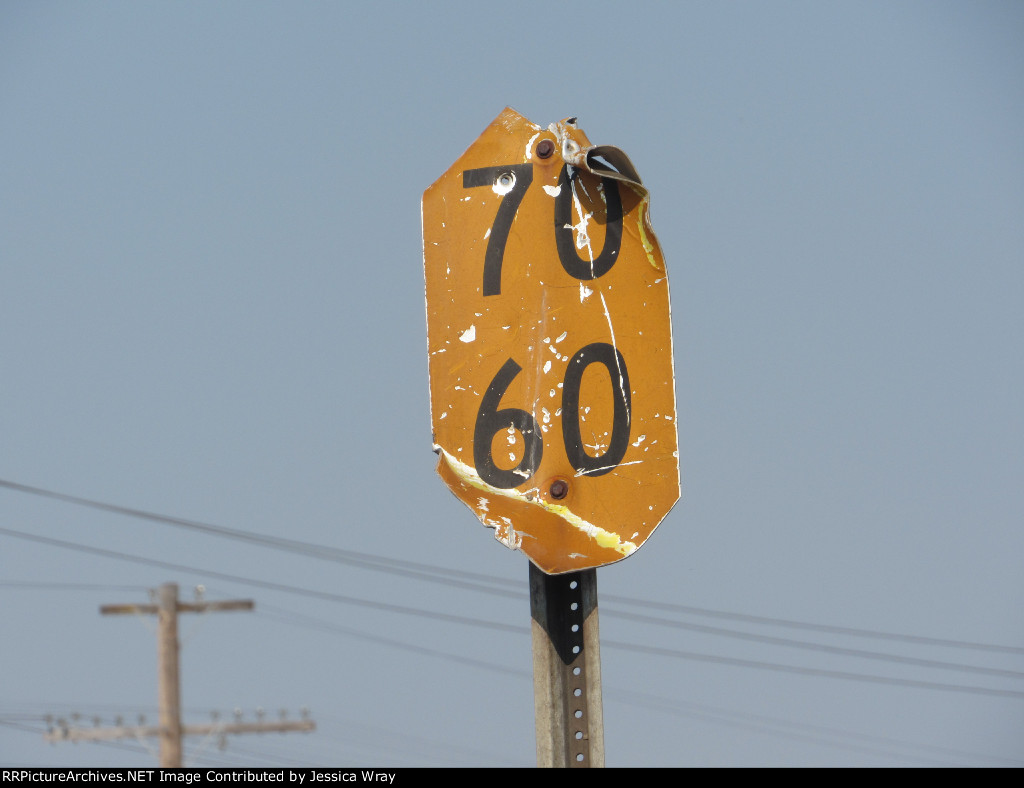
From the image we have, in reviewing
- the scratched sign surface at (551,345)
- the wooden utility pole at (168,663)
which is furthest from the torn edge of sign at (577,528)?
the wooden utility pole at (168,663)

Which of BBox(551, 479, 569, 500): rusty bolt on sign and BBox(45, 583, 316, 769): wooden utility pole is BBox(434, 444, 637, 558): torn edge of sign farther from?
BBox(45, 583, 316, 769): wooden utility pole

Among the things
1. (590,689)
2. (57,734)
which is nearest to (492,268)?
(590,689)

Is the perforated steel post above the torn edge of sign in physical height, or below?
below

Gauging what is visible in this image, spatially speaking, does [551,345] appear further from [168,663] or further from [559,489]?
[168,663]

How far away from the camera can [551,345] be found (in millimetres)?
4426

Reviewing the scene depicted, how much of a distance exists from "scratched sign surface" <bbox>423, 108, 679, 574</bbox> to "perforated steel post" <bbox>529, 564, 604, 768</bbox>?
11 centimetres

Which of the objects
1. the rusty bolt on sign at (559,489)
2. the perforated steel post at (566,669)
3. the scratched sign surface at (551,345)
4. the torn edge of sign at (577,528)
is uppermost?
the scratched sign surface at (551,345)

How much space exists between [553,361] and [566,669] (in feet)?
→ 2.95

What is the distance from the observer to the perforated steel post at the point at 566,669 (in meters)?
4.26

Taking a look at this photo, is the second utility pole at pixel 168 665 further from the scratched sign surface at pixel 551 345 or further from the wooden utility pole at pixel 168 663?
the scratched sign surface at pixel 551 345

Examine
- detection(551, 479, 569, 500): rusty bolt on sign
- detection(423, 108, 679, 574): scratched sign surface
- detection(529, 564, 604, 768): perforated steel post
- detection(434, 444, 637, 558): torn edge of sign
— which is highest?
detection(423, 108, 679, 574): scratched sign surface

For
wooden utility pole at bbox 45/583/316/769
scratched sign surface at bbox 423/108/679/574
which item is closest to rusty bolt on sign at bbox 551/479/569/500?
scratched sign surface at bbox 423/108/679/574

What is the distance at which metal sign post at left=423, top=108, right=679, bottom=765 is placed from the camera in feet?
14.2

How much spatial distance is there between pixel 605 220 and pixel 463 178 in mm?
461
